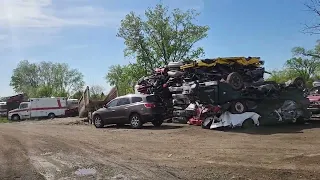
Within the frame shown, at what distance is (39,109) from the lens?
146 ft

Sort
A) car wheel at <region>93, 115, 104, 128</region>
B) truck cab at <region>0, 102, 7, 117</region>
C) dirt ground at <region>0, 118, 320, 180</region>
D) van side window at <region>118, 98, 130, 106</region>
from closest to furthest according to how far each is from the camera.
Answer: dirt ground at <region>0, 118, 320, 180</region> → van side window at <region>118, 98, 130, 106</region> → car wheel at <region>93, 115, 104, 128</region> → truck cab at <region>0, 102, 7, 117</region>

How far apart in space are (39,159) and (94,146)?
2700 millimetres

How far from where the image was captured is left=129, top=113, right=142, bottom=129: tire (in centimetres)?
2033

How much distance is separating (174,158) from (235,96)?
831 centimetres

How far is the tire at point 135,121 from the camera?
801 inches

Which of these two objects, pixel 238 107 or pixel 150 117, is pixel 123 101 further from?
pixel 238 107

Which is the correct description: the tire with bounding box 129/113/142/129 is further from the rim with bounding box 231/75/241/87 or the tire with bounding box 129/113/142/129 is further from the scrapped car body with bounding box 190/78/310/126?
the rim with bounding box 231/75/241/87

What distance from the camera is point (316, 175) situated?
752cm

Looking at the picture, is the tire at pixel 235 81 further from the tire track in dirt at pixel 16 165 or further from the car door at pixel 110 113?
the tire track in dirt at pixel 16 165

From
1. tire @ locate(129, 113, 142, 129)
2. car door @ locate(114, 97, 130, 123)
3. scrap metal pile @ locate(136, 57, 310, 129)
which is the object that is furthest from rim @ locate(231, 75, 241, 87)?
car door @ locate(114, 97, 130, 123)

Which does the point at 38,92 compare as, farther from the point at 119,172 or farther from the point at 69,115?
the point at 119,172

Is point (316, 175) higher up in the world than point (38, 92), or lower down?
lower down

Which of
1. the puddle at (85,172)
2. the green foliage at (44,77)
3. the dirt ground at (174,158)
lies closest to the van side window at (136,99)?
the dirt ground at (174,158)

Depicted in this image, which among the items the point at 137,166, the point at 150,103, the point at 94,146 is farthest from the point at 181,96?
the point at 137,166
